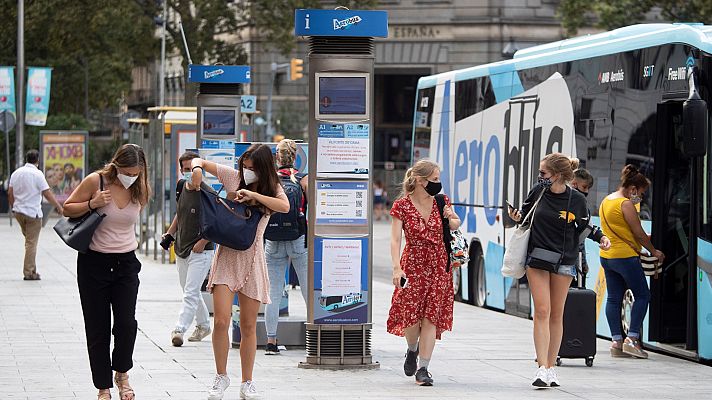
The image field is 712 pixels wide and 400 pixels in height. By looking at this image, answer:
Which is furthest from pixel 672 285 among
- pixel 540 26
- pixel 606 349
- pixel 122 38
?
pixel 540 26

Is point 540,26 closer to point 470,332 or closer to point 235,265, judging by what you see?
point 470,332

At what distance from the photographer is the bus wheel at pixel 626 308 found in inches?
561

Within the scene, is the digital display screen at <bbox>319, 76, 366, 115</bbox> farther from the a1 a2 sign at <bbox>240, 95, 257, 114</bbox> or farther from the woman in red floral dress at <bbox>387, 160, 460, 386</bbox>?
the a1 a2 sign at <bbox>240, 95, 257, 114</bbox>

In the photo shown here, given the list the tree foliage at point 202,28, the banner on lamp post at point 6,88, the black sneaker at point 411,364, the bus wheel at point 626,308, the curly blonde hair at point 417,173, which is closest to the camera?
the curly blonde hair at point 417,173

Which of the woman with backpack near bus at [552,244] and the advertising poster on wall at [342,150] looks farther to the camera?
the advertising poster on wall at [342,150]

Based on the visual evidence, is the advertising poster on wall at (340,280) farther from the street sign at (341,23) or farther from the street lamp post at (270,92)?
the street lamp post at (270,92)

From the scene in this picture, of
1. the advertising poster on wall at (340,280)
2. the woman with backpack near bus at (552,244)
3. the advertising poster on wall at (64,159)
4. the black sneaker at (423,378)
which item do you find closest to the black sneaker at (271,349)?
the advertising poster on wall at (340,280)

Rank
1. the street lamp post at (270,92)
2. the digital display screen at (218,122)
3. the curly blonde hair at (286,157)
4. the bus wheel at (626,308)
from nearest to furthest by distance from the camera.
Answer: the curly blonde hair at (286,157)
the bus wheel at (626,308)
the digital display screen at (218,122)
the street lamp post at (270,92)

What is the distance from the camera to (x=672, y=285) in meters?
14.0

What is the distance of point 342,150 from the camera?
12156mm

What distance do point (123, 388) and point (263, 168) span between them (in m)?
1.72

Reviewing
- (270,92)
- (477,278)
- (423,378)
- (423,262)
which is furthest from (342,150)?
(270,92)

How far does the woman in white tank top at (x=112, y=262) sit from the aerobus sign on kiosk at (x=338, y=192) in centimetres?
248

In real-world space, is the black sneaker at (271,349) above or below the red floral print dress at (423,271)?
below
